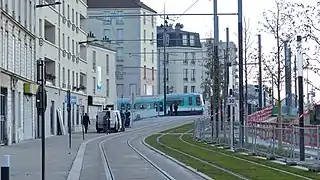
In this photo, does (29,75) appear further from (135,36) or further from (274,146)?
(135,36)

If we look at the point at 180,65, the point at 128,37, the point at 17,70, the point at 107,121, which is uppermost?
the point at 128,37

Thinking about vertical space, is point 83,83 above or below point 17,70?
above

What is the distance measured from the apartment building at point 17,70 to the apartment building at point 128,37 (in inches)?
2193

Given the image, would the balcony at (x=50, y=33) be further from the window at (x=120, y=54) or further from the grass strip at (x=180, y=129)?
the window at (x=120, y=54)

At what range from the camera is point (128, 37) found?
112 meters

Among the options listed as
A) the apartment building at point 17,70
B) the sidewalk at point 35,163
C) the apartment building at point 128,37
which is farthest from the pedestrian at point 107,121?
the apartment building at point 128,37

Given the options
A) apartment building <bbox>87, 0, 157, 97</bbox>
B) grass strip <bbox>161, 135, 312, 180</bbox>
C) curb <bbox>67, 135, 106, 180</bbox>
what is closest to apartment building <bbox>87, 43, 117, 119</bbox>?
apartment building <bbox>87, 0, 157, 97</bbox>

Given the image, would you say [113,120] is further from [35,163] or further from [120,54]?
[120,54]

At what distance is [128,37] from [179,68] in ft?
78.5

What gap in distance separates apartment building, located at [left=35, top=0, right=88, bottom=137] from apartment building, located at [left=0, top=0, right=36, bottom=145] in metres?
2.96

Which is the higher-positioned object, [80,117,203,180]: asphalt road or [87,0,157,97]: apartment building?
[87,0,157,97]: apartment building

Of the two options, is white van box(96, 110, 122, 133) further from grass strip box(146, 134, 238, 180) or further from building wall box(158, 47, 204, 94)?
building wall box(158, 47, 204, 94)

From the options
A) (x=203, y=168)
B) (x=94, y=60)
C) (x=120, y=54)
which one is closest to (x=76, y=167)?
(x=203, y=168)

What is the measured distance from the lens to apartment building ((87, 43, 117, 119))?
85200mm
